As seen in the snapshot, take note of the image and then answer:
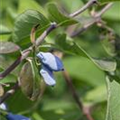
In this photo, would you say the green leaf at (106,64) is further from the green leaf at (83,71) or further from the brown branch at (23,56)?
the green leaf at (83,71)

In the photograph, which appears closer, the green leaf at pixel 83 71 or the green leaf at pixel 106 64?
the green leaf at pixel 106 64

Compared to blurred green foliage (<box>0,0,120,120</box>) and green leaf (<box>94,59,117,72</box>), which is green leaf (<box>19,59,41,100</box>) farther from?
green leaf (<box>94,59,117,72</box>)

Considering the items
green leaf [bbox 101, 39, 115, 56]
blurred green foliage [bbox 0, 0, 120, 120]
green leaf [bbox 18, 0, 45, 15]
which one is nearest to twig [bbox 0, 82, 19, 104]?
blurred green foliage [bbox 0, 0, 120, 120]

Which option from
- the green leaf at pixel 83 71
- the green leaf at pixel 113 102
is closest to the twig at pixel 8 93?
the green leaf at pixel 113 102

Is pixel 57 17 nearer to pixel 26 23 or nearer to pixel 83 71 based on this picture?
pixel 26 23

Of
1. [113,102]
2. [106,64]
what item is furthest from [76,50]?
[113,102]

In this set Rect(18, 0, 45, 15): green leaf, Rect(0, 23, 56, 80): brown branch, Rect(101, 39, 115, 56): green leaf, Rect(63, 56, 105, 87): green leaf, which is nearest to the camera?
Rect(0, 23, 56, 80): brown branch
